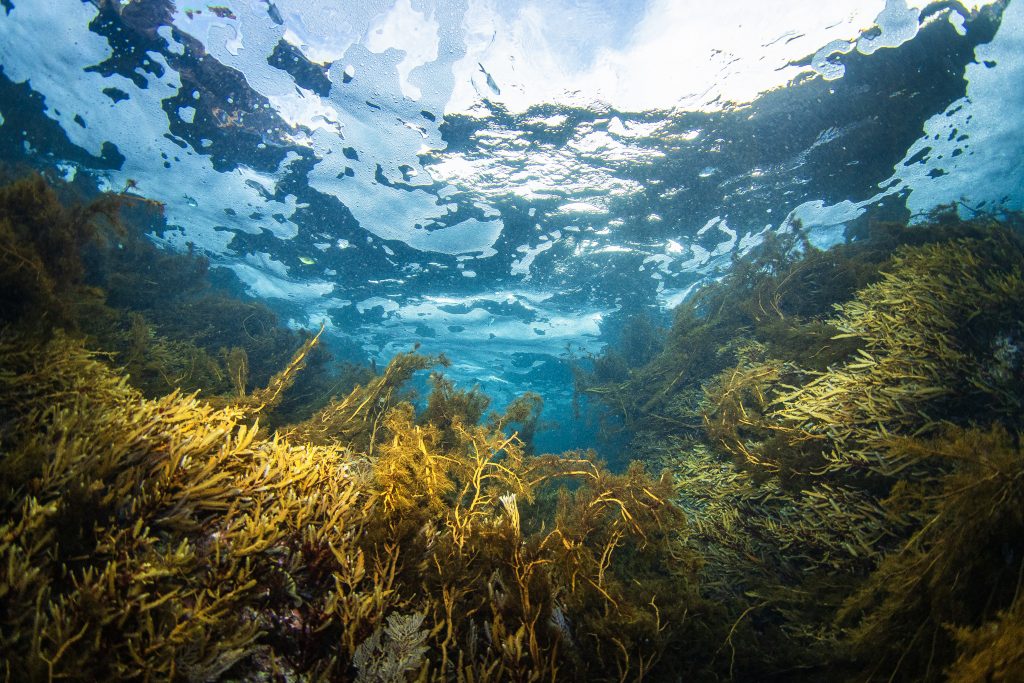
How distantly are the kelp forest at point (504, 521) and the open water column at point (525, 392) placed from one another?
0.03 meters

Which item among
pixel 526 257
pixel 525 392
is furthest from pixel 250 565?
pixel 526 257

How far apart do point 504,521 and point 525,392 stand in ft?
9.94

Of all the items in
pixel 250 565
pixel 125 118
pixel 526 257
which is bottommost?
pixel 250 565

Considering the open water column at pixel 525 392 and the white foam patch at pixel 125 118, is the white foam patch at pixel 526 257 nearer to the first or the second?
the open water column at pixel 525 392

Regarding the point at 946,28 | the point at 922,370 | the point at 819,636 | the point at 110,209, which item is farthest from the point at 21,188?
the point at 946,28

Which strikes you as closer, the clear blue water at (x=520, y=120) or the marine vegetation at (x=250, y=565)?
the marine vegetation at (x=250, y=565)

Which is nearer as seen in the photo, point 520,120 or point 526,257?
point 520,120

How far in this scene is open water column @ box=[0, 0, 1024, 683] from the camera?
8.16 ft

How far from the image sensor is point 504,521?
3.50 meters

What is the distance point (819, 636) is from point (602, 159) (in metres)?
10.1

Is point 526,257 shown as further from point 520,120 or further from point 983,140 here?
point 983,140

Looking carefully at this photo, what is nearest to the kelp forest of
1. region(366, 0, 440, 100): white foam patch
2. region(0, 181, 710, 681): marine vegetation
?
region(0, 181, 710, 681): marine vegetation

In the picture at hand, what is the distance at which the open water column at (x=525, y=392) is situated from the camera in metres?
2.49

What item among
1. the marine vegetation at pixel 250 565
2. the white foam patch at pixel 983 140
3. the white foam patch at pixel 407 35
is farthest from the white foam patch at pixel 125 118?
the white foam patch at pixel 983 140
